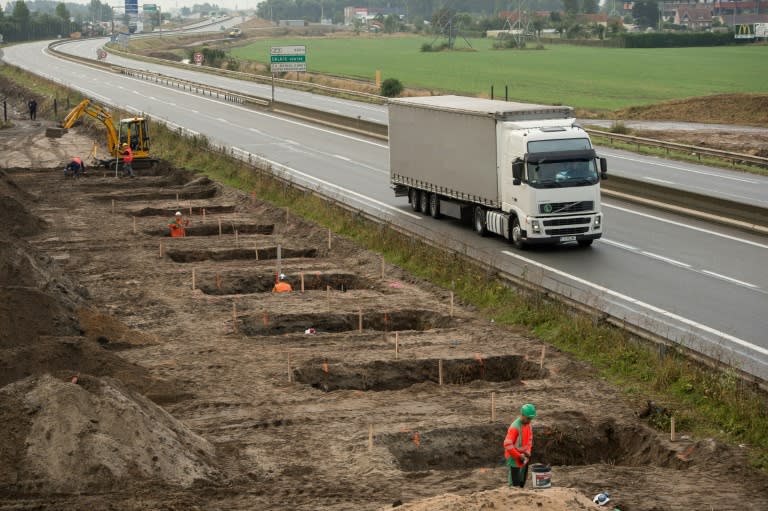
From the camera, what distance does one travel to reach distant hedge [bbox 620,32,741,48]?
170 metres

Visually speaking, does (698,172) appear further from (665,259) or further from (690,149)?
(665,259)

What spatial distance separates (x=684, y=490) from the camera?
13.8 metres

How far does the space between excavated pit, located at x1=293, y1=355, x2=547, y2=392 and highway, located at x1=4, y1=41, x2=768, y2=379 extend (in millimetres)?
2784

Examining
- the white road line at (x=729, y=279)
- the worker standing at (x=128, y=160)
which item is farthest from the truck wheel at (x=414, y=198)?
the worker standing at (x=128, y=160)

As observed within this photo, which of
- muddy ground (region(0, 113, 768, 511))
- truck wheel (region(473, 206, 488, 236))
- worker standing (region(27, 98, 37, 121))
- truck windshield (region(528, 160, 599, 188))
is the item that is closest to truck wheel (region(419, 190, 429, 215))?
truck wheel (region(473, 206, 488, 236))

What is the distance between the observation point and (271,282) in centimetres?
2698

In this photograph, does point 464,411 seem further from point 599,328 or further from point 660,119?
point 660,119

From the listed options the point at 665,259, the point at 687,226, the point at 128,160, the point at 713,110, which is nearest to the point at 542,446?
the point at 665,259

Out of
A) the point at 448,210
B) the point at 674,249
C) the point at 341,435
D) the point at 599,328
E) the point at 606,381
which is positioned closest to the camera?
the point at 341,435

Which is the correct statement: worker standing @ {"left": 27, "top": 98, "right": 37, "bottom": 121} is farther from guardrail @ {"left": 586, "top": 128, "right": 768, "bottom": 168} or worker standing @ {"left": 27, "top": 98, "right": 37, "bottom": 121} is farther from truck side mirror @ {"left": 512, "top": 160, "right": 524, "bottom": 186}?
truck side mirror @ {"left": 512, "top": 160, "right": 524, "bottom": 186}

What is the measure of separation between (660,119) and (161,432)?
5944 cm

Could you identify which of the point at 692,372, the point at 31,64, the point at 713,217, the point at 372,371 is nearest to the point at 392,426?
the point at 372,371

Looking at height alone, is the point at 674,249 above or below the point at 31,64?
below

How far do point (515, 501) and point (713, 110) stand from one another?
205 ft
